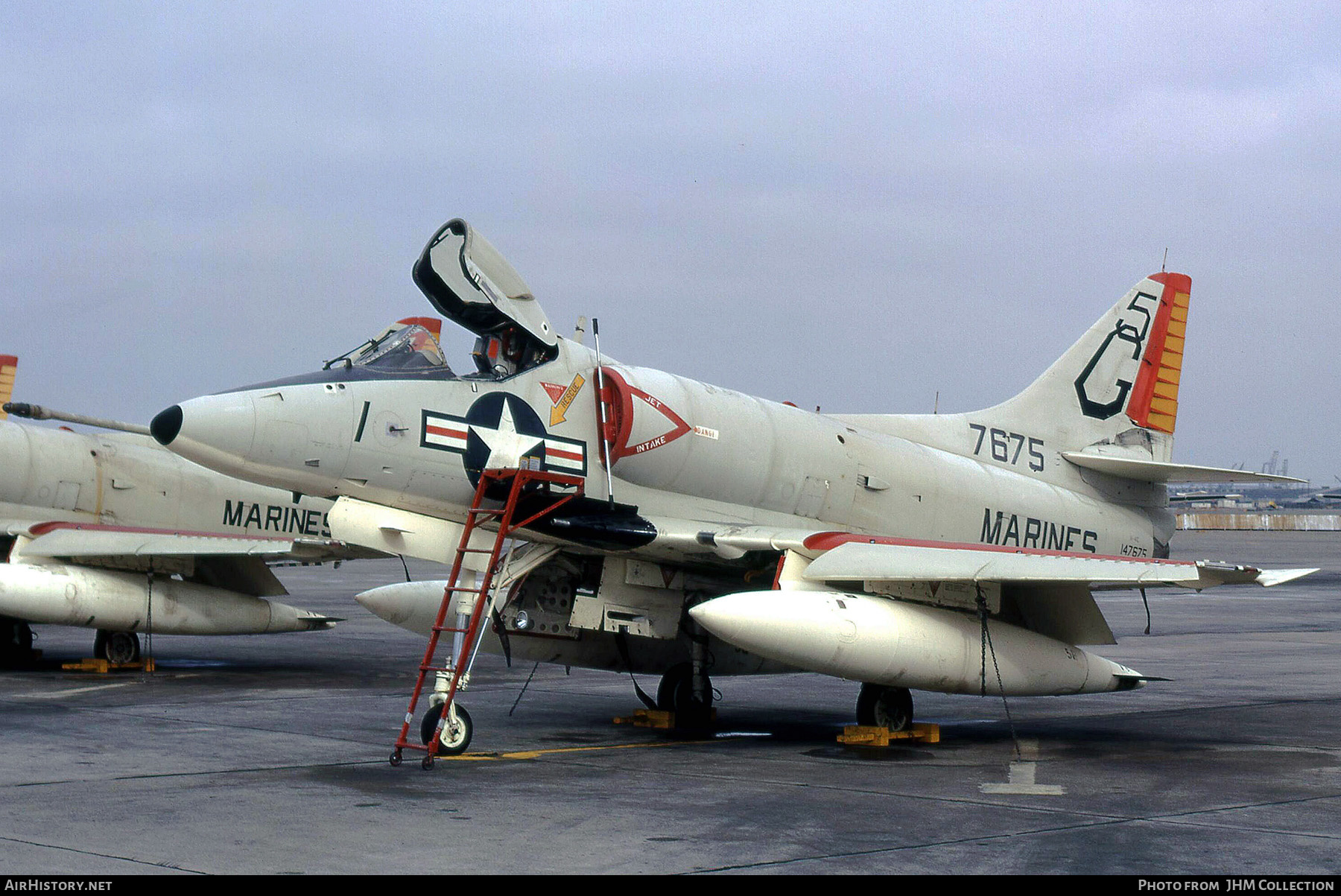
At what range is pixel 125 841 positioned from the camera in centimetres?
675

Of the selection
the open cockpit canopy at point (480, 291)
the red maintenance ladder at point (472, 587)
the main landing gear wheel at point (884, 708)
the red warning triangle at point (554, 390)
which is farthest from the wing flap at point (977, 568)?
the open cockpit canopy at point (480, 291)

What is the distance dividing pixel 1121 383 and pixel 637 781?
8.60 m

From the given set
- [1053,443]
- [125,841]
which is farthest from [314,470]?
[1053,443]

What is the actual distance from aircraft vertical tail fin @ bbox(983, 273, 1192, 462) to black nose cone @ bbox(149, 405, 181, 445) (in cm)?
848

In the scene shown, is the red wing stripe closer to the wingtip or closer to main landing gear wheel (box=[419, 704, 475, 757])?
the wingtip

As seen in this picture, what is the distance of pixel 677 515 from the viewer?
11.7 metres

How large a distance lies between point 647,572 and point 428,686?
4.37 m

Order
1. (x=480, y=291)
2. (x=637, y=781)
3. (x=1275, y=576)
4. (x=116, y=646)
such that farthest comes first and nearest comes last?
1. (x=116, y=646)
2. (x=1275, y=576)
3. (x=480, y=291)
4. (x=637, y=781)

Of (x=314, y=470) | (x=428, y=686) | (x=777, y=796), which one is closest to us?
(x=777, y=796)

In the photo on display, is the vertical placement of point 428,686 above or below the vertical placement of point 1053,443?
below

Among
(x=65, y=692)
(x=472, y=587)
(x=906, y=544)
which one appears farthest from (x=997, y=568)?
(x=65, y=692)

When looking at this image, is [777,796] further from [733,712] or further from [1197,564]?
[733,712]

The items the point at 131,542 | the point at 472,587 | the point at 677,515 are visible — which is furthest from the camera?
the point at 131,542

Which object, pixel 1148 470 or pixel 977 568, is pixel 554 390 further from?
pixel 1148 470
